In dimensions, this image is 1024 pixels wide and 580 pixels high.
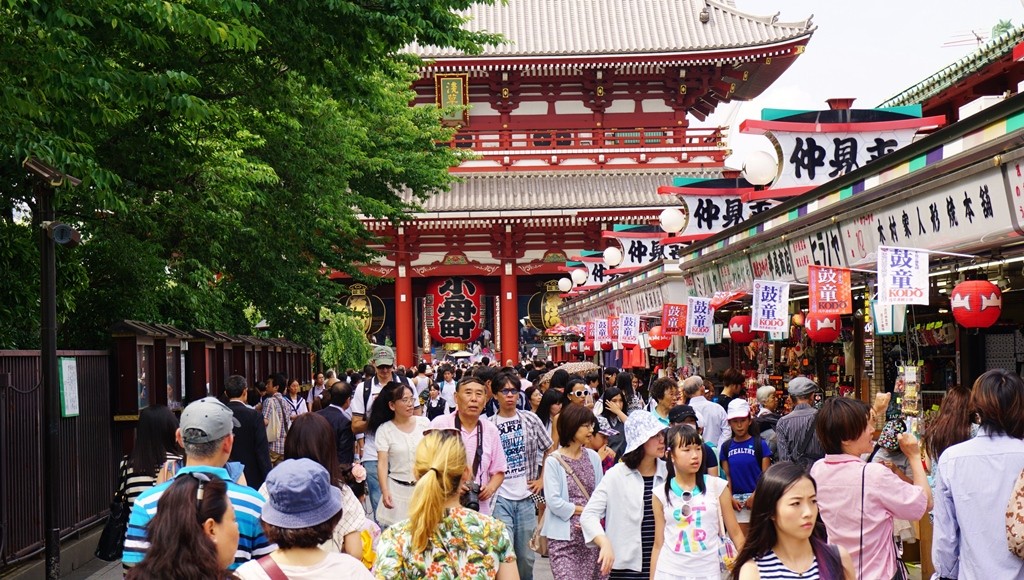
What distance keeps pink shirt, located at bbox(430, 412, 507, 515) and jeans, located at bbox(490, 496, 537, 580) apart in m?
0.10

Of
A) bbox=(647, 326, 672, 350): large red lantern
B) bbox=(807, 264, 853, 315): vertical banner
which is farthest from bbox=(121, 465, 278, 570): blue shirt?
bbox=(647, 326, 672, 350): large red lantern

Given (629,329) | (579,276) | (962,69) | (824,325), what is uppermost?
(962,69)

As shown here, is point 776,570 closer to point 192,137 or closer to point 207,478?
point 207,478

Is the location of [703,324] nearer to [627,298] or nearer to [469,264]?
[627,298]

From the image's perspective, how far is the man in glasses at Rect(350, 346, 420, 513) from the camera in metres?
9.45

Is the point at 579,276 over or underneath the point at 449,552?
over

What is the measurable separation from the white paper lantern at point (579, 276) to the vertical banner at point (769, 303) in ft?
59.7

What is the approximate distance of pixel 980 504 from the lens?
535 centimetres

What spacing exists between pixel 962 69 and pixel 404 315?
2160 cm

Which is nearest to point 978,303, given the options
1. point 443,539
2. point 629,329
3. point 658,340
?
point 443,539

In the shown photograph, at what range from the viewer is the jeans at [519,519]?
7.93 m

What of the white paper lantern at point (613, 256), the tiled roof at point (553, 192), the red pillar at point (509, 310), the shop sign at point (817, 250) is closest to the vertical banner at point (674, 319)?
the shop sign at point (817, 250)

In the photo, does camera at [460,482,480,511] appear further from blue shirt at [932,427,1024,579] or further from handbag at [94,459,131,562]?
blue shirt at [932,427,1024,579]

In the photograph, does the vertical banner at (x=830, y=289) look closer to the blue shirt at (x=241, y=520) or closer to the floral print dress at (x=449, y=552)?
the floral print dress at (x=449, y=552)
